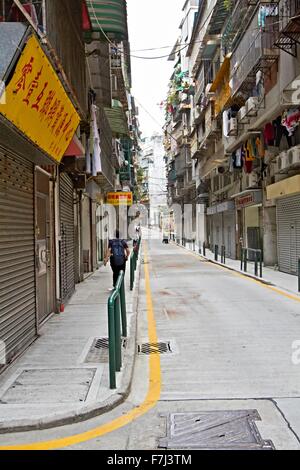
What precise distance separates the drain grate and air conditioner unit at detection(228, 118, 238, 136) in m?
18.7

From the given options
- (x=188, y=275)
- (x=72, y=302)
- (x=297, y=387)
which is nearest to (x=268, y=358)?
(x=297, y=387)

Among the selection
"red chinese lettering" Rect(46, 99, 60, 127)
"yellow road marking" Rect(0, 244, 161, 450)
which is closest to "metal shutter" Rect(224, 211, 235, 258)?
"red chinese lettering" Rect(46, 99, 60, 127)

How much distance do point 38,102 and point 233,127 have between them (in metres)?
19.7

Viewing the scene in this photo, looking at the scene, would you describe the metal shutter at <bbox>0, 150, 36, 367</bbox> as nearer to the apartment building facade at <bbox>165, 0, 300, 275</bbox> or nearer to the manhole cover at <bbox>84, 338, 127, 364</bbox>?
the manhole cover at <bbox>84, 338, 127, 364</bbox>

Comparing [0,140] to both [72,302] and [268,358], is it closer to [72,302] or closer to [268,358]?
[268,358]

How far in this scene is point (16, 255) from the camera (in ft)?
24.4

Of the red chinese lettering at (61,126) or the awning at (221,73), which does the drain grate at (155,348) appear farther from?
the awning at (221,73)

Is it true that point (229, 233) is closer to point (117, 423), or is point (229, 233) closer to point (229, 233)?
point (229, 233)

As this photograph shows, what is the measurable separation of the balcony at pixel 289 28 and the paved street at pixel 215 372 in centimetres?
824

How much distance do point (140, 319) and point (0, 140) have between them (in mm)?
5206

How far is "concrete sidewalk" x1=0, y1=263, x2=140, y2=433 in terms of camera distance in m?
4.83

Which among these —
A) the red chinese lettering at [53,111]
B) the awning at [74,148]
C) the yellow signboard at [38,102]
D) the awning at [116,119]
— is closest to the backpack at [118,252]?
the awning at [74,148]

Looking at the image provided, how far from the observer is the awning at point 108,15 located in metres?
12.7

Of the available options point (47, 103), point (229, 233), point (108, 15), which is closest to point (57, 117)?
point (47, 103)
